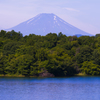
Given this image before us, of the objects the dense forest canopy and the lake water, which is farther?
the dense forest canopy

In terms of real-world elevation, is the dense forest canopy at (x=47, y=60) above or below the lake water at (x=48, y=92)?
above

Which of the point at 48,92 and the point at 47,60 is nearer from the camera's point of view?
the point at 48,92

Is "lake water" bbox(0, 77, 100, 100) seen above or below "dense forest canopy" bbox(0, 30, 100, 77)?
below

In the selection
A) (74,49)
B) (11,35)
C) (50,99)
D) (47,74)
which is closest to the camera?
(50,99)

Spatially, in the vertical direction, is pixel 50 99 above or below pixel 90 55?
below

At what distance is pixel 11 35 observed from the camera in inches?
3917

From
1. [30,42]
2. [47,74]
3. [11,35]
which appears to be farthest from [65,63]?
[11,35]

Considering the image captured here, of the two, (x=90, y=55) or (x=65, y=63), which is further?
(x=90, y=55)

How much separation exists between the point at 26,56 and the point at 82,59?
1679 centimetres

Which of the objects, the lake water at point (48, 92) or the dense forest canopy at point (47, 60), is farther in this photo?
the dense forest canopy at point (47, 60)

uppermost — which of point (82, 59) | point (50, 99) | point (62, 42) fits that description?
point (62, 42)

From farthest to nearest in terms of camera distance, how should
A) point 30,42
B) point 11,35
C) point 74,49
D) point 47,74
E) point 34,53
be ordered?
1. point 11,35
2. point 30,42
3. point 74,49
4. point 34,53
5. point 47,74

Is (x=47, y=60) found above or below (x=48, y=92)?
above

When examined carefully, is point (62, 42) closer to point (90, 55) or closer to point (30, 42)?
point (30, 42)
